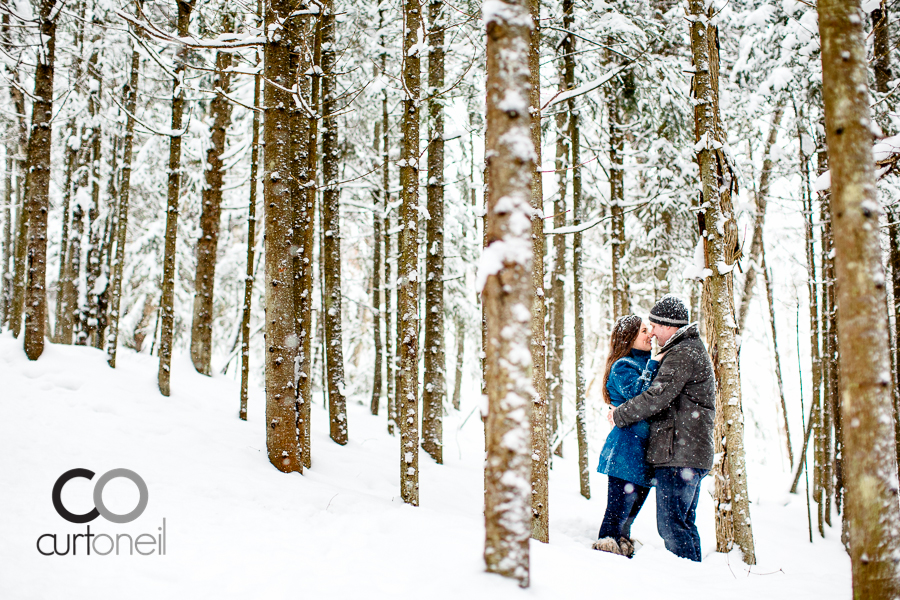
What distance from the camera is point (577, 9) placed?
25.3 feet

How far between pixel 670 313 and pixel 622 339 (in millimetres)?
474

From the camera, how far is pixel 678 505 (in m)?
3.86

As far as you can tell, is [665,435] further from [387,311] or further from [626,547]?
[387,311]

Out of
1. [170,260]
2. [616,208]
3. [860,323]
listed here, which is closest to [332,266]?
[170,260]

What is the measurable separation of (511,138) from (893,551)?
2263 millimetres

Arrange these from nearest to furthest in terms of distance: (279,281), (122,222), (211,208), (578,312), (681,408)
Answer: (681,408), (279,281), (122,222), (578,312), (211,208)

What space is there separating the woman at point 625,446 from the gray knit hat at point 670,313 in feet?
0.72

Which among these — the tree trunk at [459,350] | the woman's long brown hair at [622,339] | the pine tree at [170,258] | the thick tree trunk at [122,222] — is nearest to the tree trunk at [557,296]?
the tree trunk at [459,350]

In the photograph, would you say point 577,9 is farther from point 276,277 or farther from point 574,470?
point 574,470

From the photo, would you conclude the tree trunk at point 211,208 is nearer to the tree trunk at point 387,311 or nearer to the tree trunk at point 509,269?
the tree trunk at point 387,311

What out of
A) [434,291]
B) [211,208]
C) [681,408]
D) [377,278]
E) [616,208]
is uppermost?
[211,208]

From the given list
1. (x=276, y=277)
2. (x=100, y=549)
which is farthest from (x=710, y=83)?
(x=100, y=549)

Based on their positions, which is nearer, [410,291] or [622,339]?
[622,339]

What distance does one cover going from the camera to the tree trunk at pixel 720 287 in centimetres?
436
